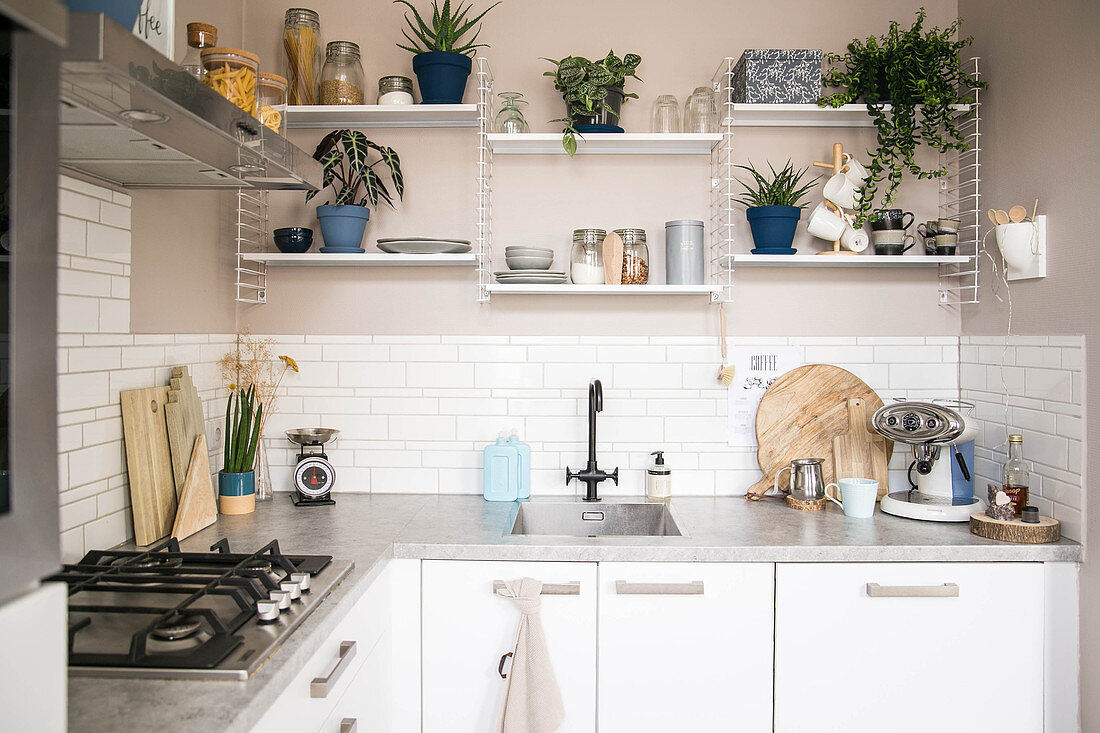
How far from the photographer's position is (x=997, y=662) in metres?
2.10

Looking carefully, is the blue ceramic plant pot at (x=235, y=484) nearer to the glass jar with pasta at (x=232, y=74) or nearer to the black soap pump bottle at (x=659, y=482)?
the glass jar with pasta at (x=232, y=74)

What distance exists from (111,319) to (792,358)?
2.12 metres

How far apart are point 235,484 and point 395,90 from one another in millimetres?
1405

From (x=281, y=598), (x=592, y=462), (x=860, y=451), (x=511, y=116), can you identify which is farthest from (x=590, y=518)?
(x=511, y=116)

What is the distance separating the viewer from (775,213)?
→ 2551 mm

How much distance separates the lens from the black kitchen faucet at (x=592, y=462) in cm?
255

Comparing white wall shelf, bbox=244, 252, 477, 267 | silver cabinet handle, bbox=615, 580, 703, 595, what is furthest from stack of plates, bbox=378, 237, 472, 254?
silver cabinet handle, bbox=615, 580, 703, 595

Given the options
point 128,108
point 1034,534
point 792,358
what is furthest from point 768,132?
point 128,108

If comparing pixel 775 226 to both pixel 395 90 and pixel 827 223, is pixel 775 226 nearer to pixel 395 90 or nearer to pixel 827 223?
pixel 827 223

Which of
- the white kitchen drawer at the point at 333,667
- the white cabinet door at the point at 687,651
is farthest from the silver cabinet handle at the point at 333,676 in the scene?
the white cabinet door at the point at 687,651

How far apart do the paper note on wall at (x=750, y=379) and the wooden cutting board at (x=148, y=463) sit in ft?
5.92

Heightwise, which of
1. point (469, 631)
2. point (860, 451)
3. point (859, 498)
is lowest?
point (469, 631)

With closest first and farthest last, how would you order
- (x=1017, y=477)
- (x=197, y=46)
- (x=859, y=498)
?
(x=197, y=46)
(x=1017, y=477)
(x=859, y=498)

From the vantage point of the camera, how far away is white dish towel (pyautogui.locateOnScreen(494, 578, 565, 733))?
80.0 inches
